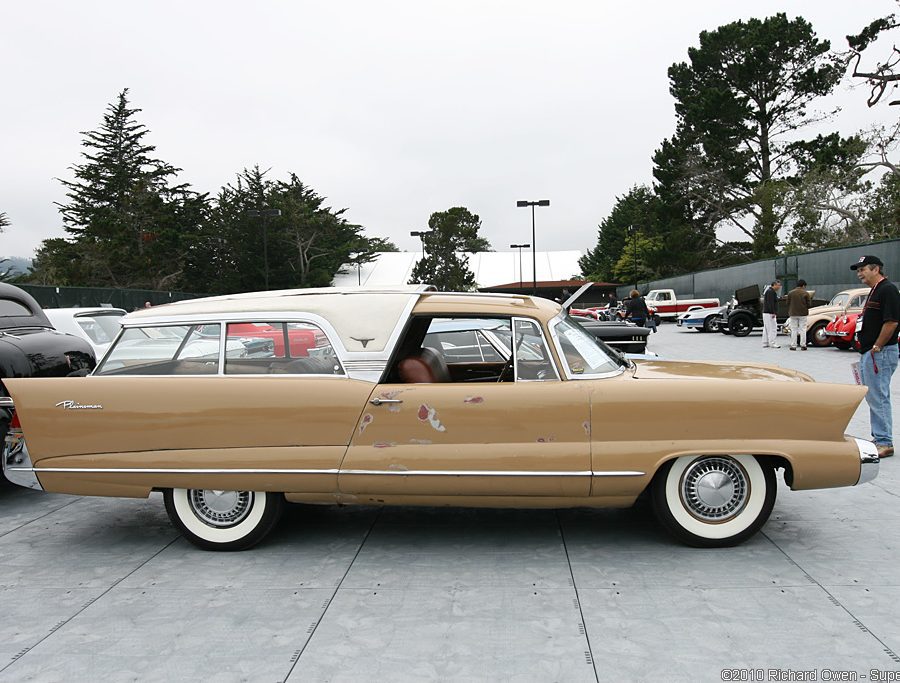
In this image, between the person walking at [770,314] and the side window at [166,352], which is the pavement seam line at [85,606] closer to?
the side window at [166,352]

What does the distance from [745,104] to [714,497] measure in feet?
177

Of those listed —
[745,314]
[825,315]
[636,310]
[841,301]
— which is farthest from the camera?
[745,314]

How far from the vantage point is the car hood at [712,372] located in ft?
14.4

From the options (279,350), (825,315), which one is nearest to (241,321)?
(279,350)

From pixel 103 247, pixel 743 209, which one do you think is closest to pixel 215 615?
pixel 743 209

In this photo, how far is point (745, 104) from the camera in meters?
50.9

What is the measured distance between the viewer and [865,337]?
607 centimetres

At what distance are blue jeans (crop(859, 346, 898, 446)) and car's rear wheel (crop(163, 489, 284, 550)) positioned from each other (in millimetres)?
5043

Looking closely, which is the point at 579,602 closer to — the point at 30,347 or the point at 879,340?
the point at 879,340

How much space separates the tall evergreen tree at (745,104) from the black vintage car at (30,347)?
154 ft

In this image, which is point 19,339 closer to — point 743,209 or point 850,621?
point 850,621

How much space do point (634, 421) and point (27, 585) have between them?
142 inches

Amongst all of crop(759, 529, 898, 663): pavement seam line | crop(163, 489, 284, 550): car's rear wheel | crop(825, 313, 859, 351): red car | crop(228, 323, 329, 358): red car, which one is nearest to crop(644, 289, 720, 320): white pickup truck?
crop(825, 313, 859, 351): red car

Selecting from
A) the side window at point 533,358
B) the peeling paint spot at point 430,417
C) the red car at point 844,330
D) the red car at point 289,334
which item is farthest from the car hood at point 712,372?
the red car at point 844,330
